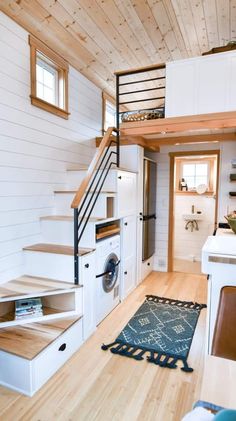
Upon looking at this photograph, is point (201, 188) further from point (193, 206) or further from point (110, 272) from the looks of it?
point (110, 272)

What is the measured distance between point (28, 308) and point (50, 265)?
0.43 m

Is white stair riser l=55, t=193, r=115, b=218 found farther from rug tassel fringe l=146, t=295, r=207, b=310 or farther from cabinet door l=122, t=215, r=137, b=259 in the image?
rug tassel fringe l=146, t=295, r=207, b=310

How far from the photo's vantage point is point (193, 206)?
5.59m

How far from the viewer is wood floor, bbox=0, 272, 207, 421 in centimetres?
168

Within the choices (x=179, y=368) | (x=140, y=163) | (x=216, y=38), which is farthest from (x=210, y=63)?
(x=179, y=368)

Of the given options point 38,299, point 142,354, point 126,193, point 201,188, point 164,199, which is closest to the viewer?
point 142,354

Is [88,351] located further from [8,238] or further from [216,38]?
[216,38]

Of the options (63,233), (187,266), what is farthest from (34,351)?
(187,266)

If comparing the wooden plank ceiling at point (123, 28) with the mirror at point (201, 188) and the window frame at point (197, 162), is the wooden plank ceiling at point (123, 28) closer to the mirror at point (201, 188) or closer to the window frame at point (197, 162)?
the window frame at point (197, 162)

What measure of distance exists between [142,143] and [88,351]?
2763 mm

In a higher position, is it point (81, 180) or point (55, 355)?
point (81, 180)

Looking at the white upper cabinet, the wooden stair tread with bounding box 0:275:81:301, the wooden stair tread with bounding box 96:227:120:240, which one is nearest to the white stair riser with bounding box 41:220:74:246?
the wooden stair tread with bounding box 96:227:120:240

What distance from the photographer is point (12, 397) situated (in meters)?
1.82

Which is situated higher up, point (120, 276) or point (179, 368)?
point (120, 276)
